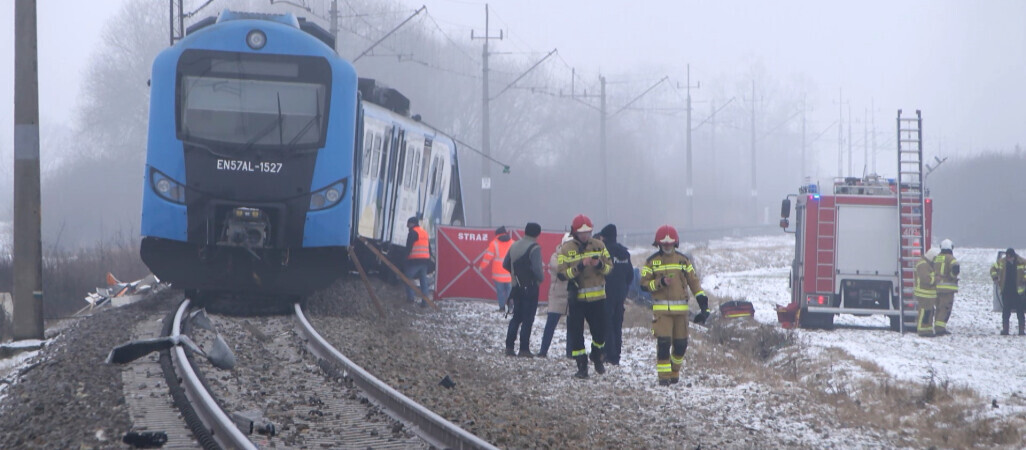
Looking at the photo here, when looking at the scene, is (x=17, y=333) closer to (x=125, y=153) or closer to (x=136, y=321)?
(x=136, y=321)

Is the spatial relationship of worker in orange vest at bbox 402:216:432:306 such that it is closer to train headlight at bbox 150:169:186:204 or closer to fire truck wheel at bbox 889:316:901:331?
train headlight at bbox 150:169:186:204

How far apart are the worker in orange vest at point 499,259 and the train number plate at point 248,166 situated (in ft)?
14.9

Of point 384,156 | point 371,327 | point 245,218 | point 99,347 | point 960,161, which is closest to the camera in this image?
point 99,347

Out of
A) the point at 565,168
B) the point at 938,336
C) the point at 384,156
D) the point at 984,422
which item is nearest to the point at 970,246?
the point at 565,168

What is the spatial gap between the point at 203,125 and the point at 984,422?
28.7 ft

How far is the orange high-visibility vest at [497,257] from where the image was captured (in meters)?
16.1

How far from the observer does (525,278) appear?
11.9 metres

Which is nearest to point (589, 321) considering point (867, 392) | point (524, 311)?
point (524, 311)

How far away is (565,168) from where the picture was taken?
5997 cm

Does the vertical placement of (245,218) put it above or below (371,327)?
above

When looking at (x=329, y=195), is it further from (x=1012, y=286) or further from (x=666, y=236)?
(x=1012, y=286)

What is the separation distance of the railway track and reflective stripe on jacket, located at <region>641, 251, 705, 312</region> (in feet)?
10.1

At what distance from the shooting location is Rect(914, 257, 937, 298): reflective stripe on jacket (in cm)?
1783

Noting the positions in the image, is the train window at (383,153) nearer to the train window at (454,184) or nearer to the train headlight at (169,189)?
the train headlight at (169,189)
